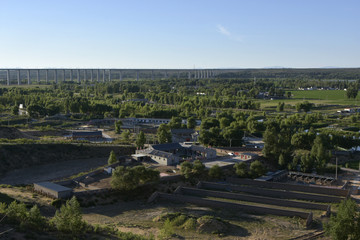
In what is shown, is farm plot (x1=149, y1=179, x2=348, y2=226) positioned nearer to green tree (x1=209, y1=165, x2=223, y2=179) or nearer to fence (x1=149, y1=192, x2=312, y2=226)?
fence (x1=149, y1=192, x2=312, y2=226)

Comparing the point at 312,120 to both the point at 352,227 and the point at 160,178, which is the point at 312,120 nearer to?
the point at 160,178

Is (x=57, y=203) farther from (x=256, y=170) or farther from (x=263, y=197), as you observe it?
(x=256, y=170)

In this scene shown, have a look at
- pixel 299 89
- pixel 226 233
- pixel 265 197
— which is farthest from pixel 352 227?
pixel 299 89

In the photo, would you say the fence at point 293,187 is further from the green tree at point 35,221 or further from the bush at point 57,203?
the green tree at point 35,221

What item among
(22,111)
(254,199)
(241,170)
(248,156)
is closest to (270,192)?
(254,199)

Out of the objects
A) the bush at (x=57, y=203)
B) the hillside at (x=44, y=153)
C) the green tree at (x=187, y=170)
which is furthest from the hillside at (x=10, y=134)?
the green tree at (x=187, y=170)
